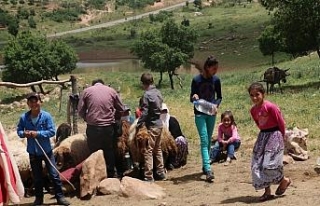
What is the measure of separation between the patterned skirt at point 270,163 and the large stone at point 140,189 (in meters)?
1.78

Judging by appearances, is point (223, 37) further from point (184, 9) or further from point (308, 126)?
point (308, 126)

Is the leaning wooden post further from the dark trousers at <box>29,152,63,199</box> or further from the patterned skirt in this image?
the patterned skirt

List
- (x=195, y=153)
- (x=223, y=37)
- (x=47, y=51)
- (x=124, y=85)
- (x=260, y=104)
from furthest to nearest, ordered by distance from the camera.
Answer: (x=223, y=37)
(x=47, y=51)
(x=124, y=85)
(x=195, y=153)
(x=260, y=104)

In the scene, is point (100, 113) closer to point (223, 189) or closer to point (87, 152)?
point (87, 152)

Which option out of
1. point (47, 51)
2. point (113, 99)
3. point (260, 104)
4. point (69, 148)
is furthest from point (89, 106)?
point (47, 51)

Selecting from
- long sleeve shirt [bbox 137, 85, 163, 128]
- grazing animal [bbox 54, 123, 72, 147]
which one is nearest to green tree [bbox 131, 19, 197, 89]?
grazing animal [bbox 54, 123, 72, 147]

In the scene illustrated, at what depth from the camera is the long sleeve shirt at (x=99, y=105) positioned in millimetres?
9891

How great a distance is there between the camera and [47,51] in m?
54.7

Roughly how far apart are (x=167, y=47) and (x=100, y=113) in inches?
1627

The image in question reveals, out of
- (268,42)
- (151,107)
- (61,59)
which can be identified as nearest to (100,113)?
(151,107)

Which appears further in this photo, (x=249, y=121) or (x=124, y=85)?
(x=124, y=85)

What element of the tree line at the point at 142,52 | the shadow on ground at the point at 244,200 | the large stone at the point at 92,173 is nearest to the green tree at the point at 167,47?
the tree line at the point at 142,52

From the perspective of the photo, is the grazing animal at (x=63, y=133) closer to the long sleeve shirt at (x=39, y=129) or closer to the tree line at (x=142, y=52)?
the long sleeve shirt at (x=39, y=129)

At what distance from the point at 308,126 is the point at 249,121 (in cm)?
218
